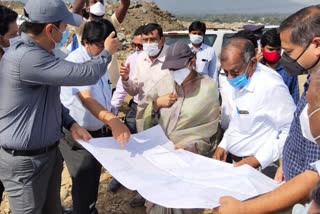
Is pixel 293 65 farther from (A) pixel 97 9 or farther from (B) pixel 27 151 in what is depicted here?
(A) pixel 97 9

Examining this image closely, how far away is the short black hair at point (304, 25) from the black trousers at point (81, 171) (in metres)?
1.78

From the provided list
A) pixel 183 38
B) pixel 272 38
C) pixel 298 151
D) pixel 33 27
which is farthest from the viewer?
pixel 183 38

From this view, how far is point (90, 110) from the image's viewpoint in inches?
92.1

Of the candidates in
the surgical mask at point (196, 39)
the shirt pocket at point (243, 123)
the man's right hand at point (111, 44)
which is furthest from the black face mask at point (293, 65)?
the surgical mask at point (196, 39)

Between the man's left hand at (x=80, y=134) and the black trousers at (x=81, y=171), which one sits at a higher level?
the man's left hand at (x=80, y=134)

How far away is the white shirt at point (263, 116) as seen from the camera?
7.33ft

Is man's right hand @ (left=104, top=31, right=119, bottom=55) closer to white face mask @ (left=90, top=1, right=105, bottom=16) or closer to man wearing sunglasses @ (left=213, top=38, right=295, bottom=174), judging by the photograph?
man wearing sunglasses @ (left=213, top=38, right=295, bottom=174)

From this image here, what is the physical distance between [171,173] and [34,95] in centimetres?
96

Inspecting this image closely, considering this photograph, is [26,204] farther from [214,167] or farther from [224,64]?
[224,64]

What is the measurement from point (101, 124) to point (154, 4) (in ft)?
85.6

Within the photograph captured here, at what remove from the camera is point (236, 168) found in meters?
1.86

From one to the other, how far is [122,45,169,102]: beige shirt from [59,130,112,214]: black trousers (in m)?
0.61

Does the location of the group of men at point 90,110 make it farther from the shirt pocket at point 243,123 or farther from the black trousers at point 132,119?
the black trousers at point 132,119

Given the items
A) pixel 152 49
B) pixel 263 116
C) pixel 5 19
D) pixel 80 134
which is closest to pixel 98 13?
pixel 152 49
